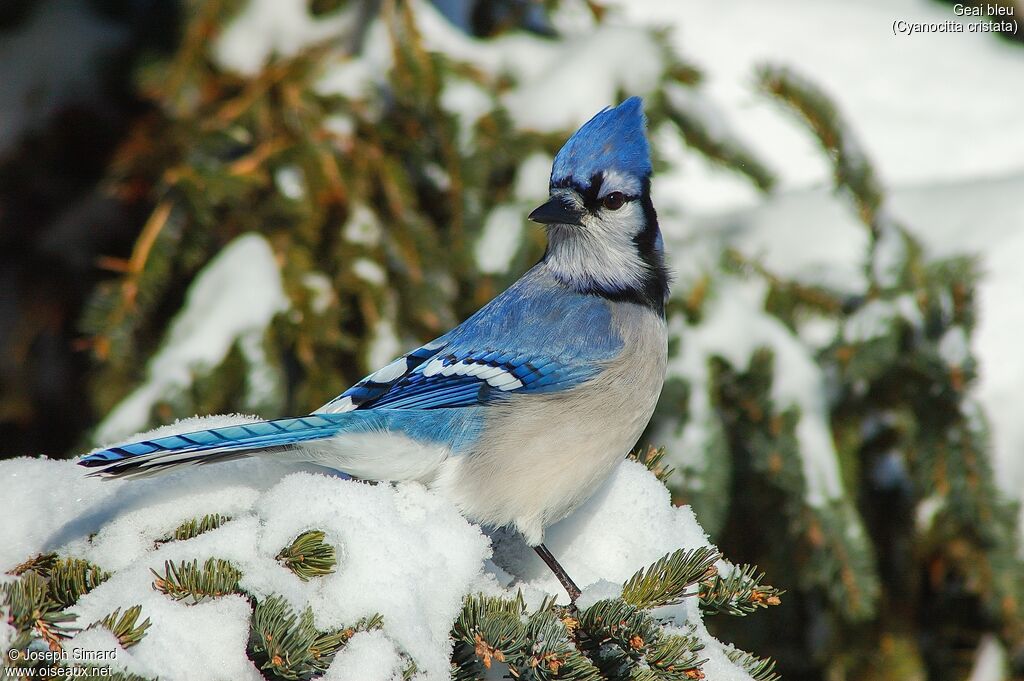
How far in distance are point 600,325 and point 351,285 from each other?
897 mm

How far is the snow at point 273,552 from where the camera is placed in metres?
1.16

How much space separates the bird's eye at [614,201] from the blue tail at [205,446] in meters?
0.77

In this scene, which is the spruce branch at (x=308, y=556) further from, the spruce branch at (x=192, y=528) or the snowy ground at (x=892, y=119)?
the snowy ground at (x=892, y=119)

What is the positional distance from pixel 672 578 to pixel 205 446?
0.71 metres

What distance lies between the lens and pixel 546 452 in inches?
66.7

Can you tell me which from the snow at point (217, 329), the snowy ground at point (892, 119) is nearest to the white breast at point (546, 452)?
the snow at point (217, 329)

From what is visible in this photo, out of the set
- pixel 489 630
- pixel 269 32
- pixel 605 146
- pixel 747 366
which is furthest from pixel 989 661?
pixel 269 32

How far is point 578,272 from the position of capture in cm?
203

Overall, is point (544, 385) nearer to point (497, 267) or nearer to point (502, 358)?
point (502, 358)

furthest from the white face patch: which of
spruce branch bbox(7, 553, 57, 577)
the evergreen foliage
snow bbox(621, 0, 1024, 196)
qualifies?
snow bbox(621, 0, 1024, 196)

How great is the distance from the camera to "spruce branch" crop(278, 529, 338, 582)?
4.03ft

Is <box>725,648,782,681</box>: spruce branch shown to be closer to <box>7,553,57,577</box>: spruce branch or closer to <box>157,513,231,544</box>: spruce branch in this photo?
<box>157,513,231,544</box>: spruce branch

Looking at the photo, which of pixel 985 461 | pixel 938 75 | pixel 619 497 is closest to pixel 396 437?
pixel 619 497

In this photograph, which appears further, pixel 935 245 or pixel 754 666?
pixel 935 245
